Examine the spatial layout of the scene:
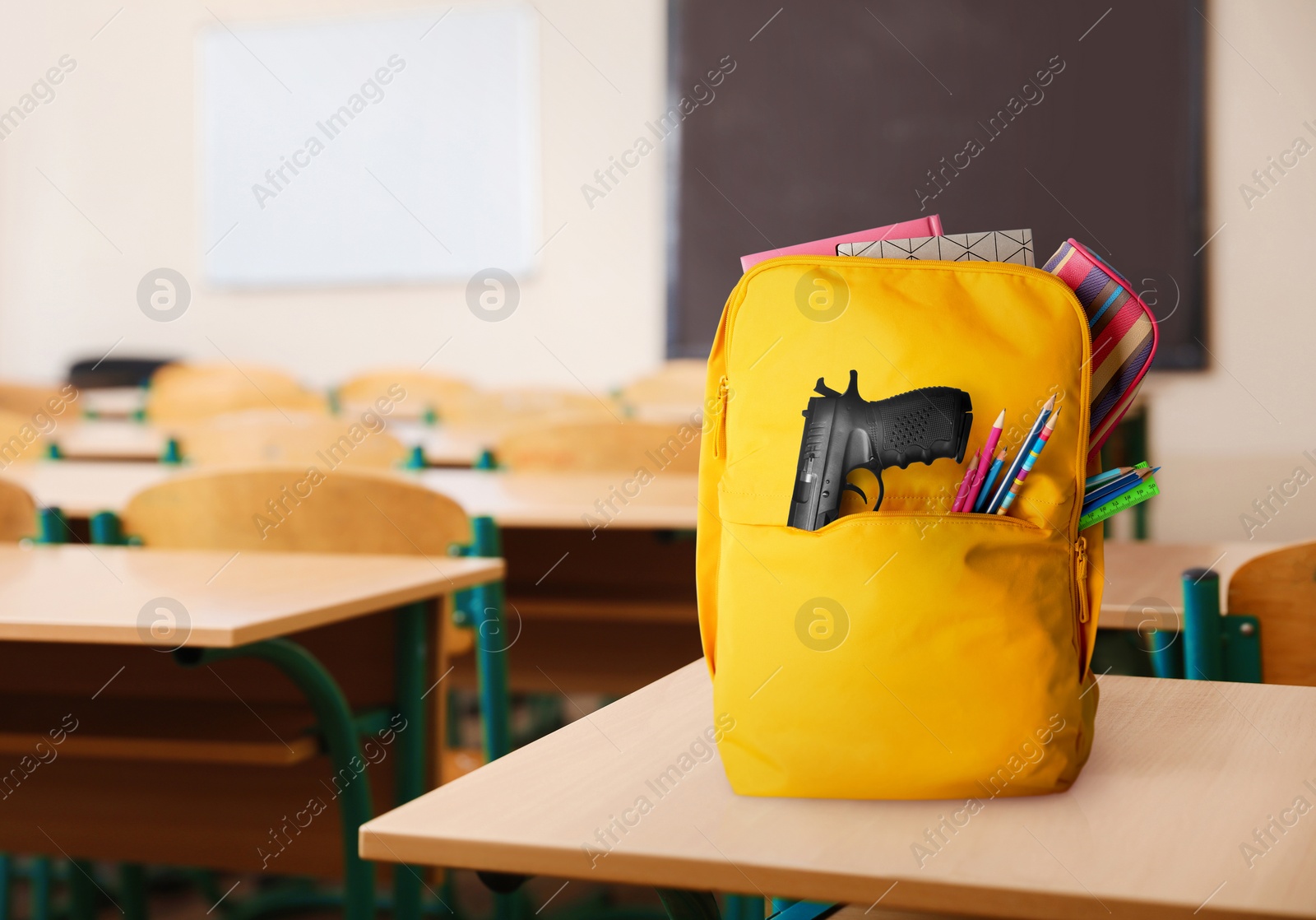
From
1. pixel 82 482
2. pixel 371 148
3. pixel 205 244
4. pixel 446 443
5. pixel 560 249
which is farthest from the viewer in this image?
pixel 205 244

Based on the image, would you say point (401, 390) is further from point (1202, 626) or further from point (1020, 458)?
point (1020, 458)

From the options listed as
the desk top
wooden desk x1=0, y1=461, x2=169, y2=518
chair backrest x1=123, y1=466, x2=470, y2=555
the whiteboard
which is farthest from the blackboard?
chair backrest x1=123, y1=466, x2=470, y2=555

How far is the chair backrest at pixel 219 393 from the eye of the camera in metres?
4.52

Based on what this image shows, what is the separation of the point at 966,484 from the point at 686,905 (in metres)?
0.28

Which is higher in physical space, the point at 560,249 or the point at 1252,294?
the point at 560,249

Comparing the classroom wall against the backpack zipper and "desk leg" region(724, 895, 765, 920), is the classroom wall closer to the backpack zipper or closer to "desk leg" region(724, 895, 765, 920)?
"desk leg" region(724, 895, 765, 920)

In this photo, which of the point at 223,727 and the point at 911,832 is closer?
the point at 911,832

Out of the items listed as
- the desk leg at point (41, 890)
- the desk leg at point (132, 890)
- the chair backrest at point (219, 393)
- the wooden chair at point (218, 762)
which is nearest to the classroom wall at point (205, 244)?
the chair backrest at point (219, 393)

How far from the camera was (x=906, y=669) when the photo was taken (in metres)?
0.67

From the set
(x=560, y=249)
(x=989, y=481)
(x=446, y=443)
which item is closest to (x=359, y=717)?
(x=989, y=481)

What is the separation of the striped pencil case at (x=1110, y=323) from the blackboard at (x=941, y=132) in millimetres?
3859

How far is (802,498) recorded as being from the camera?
0.70 metres

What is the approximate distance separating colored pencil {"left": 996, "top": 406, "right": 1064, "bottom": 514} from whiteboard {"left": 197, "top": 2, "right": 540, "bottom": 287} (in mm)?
4932

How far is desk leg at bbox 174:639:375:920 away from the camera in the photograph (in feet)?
4.21
